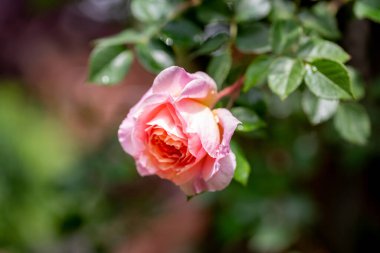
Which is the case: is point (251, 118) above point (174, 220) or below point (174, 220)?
above

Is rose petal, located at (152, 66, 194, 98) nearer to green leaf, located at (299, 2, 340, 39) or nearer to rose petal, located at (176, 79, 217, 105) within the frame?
rose petal, located at (176, 79, 217, 105)

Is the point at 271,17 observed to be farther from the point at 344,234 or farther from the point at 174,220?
the point at 174,220

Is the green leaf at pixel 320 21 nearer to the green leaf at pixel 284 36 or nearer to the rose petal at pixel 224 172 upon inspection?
the green leaf at pixel 284 36

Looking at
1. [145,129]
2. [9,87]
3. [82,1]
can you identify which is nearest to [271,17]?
[145,129]

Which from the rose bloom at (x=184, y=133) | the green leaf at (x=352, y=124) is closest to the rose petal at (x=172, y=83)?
the rose bloom at (x=184, y=133)

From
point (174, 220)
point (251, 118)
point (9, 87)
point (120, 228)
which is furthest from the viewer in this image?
point (9, 87)

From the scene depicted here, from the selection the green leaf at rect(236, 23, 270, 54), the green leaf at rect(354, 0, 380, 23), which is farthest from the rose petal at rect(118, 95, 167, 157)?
the green leaf at rect(354, 0, 380, 23)
